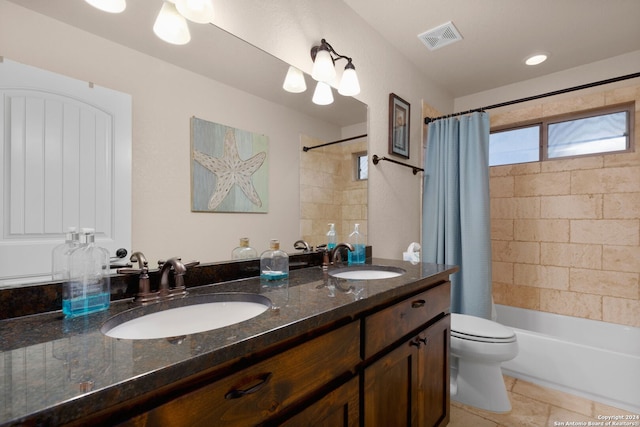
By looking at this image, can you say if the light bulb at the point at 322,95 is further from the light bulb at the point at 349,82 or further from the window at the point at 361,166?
the window at the point at 361,166

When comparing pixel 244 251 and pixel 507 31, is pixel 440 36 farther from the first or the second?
pixel 244 251

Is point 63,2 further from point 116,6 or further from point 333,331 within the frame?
point 333,331

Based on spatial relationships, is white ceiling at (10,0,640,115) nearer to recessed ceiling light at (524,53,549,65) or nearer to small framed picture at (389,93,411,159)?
recessed ceiling light at (524,53,549,65)

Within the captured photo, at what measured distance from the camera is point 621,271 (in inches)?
91.6

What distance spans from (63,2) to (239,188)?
721 millimetres

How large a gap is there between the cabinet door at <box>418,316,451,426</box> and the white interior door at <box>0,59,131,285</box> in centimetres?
120

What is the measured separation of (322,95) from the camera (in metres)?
1.61

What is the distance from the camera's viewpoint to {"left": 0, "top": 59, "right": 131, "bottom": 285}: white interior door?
2.36ft

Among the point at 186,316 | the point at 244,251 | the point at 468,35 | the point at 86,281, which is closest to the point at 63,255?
the point at 86,281

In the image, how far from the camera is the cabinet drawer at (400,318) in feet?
3.14

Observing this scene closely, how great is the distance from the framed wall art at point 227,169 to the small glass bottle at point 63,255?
1.16ft

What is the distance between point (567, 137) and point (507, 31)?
1180 millimetres

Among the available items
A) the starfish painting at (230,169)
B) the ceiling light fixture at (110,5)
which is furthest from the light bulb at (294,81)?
the ceiling light fixture at (110,5)

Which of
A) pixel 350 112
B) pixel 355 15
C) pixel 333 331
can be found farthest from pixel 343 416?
pixel 355 15
